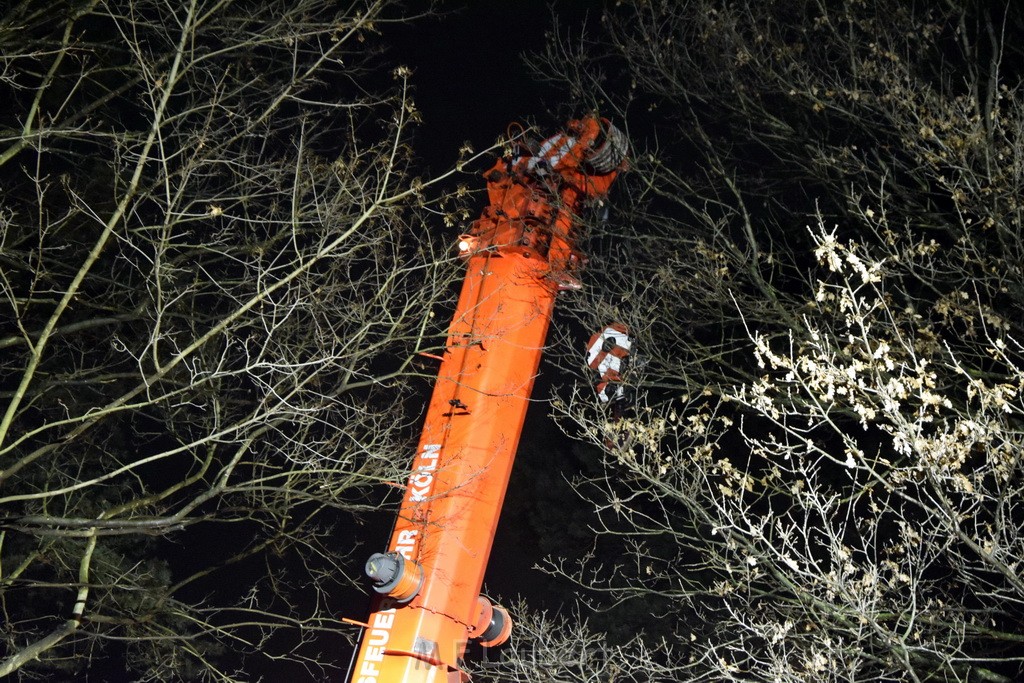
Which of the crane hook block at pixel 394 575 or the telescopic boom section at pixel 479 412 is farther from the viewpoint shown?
the telescopic boom section at pixel 479 412

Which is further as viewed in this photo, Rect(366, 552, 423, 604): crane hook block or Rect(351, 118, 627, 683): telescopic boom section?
Rect(351, 118, 627, 683): telescopic boom section

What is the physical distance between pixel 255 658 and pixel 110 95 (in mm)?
16768

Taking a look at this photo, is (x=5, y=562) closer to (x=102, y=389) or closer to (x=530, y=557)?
(x=102, y=389)

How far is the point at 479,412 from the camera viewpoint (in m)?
6.06

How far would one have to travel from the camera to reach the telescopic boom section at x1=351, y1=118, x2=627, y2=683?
5.51 meters

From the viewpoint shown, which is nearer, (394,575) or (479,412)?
(394,575)

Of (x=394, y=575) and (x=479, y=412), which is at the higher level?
(x=479, y=412)

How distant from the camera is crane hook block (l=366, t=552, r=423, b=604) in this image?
5285 millimetres

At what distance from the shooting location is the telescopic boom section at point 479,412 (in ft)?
18.1

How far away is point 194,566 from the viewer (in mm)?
19922

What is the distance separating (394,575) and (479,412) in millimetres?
1356

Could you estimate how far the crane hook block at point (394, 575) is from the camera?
17.3 ft

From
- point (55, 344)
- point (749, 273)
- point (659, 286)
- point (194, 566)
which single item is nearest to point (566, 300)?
point (659, 286)

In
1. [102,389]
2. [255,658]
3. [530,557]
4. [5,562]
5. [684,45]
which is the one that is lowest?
[255,658]
